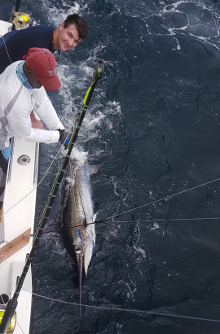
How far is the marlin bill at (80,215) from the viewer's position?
4738 millimetres

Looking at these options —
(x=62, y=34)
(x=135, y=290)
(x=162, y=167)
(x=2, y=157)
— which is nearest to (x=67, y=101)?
(x=162, y=167)

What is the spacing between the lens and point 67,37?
3.63 m

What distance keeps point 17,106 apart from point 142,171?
345 cm

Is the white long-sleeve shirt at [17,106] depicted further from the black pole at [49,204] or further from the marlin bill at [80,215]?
the marlin bill at [80,215]

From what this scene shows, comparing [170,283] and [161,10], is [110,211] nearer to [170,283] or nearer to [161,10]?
[170,283]

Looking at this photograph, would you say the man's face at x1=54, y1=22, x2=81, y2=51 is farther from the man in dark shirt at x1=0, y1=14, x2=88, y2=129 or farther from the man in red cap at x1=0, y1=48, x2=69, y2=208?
the man in red cap at x1=0, y1=48, x2=69, y2=208

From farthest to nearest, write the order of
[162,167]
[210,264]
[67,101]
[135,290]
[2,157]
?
[67,101]
[162,167]
[210,264]
[135,290]
[2,157]

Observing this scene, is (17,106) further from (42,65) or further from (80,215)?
(80,215)

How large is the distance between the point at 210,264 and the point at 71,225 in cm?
237

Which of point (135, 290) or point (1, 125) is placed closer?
point (1, 125)

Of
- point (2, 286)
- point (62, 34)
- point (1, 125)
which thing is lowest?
point (2, 286)

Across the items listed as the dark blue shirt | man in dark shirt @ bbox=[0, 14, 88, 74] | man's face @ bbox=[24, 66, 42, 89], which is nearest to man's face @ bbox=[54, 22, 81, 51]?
man in dark shirt @ bbox=[0, 14, 88, 74]

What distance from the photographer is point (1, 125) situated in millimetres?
3477

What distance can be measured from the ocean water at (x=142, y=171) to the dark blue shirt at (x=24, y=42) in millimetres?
2343
